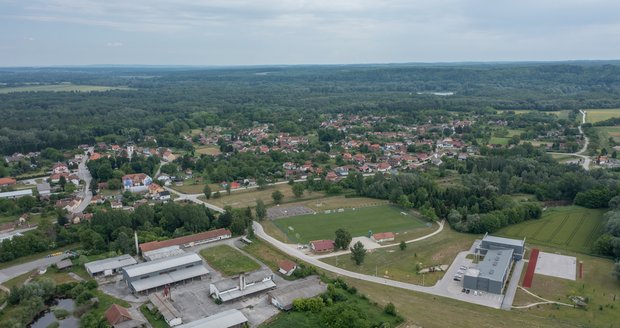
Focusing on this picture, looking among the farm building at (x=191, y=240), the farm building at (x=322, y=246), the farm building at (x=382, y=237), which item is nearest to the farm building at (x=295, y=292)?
the farm building at (x=322, y=246)

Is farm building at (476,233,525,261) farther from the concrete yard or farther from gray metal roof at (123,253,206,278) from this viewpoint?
gray metal roof at (123,253,206,278)

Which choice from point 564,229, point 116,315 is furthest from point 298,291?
point 564,229

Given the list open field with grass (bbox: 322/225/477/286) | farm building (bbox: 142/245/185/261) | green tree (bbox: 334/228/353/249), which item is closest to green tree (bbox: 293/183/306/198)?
Result: green tree (bbox: 334/228/353/249)

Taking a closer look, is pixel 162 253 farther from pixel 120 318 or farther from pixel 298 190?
pixel 298 190

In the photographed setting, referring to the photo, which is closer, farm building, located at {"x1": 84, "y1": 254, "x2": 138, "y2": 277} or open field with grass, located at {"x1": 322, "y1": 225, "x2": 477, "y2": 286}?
open field with grass, located at {"x1": 322, "y1": 225, "x2": 477, "y2": 286}

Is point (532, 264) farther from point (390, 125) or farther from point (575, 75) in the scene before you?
point (575, 75)

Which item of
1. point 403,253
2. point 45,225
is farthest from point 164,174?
point 403,253
